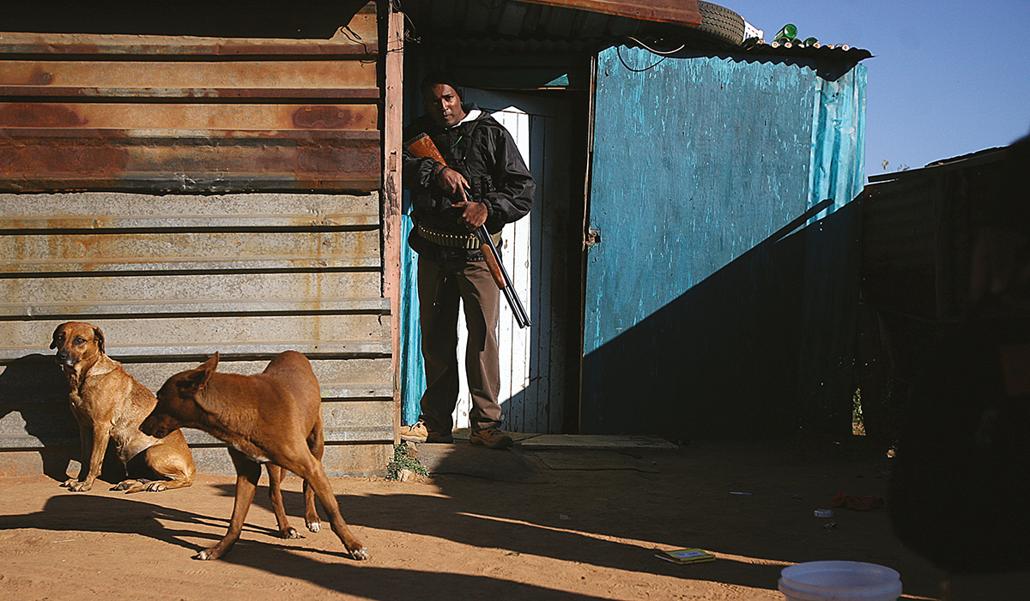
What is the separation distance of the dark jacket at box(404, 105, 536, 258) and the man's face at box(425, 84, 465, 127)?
0.24 ft

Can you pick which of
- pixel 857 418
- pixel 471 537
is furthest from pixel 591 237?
pixel 471 537

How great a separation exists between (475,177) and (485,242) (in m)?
0.53

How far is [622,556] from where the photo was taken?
4473mm

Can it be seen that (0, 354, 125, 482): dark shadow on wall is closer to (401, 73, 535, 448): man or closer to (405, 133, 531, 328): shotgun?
(401, 73, 535, 448): man

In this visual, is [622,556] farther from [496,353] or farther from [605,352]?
[605,352]

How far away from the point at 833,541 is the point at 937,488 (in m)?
2.77

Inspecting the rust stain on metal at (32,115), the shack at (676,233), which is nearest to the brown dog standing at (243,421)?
the rust stain on metal at (32,115)

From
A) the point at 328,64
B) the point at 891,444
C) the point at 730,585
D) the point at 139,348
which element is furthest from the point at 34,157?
the point at 891,444

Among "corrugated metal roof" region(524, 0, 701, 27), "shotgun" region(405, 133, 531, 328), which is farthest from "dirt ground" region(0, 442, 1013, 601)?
"corrugated metal roof" region(524, 0, 701, 27)

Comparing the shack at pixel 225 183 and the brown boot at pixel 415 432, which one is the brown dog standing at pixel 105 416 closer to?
the shack at pixel 225 183

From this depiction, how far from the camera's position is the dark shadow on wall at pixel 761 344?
8.37 meters

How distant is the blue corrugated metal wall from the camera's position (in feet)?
26.9

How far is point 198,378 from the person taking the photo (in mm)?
4016

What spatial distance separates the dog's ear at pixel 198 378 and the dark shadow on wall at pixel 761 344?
4.87 meters
